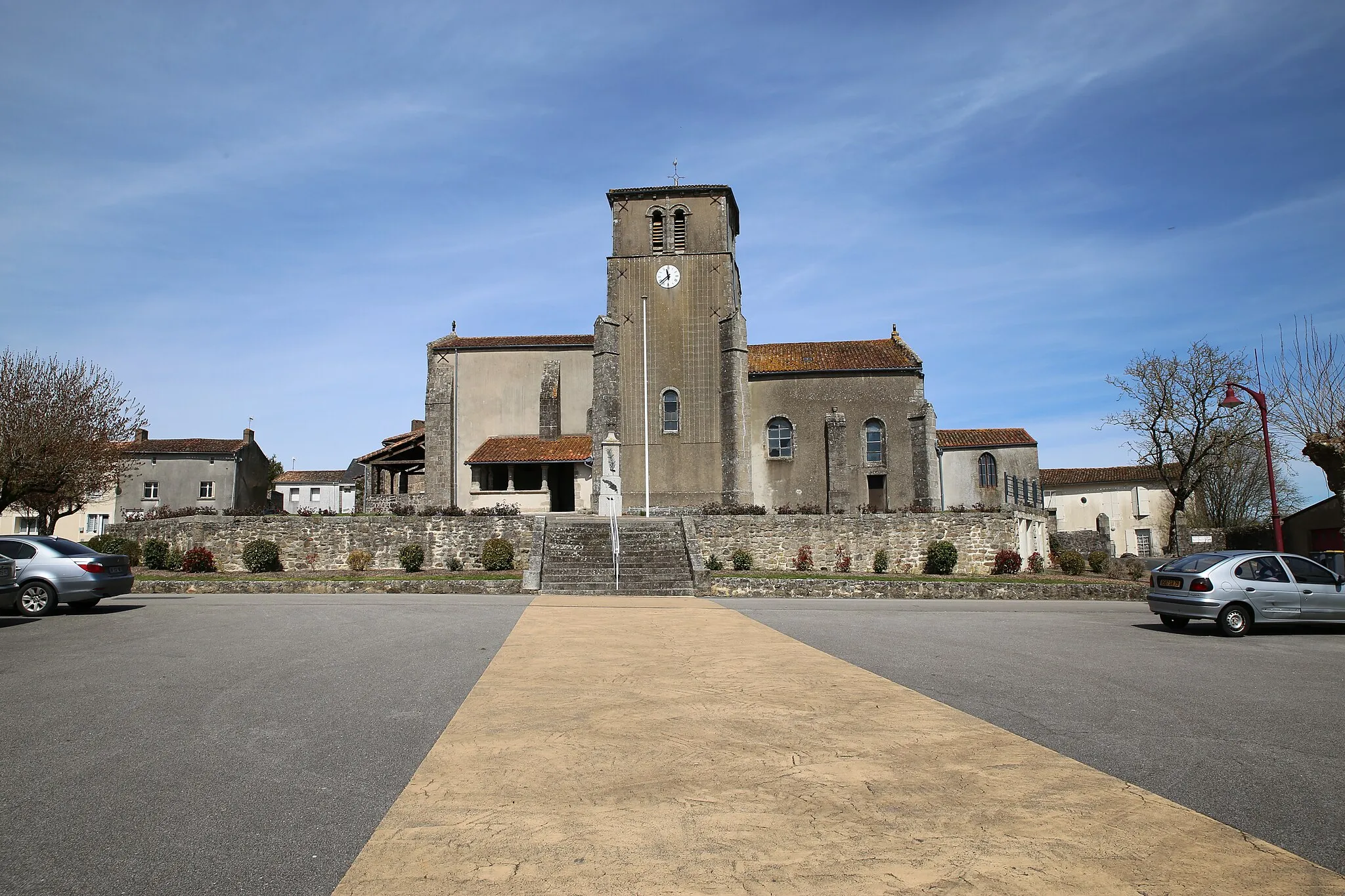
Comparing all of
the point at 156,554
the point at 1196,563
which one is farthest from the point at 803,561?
the point at 156,554

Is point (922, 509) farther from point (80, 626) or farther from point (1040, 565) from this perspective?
point (80, 626)

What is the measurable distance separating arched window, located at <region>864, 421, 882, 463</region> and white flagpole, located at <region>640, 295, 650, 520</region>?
8.89 metres

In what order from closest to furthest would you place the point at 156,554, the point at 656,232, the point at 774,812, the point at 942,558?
1. the point at 774,812
2. the point at 156,554
3. the point at 942,558
4. the point at 656,232

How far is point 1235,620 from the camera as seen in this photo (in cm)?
1355

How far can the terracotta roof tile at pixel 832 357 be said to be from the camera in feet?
114

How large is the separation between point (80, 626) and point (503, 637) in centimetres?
680

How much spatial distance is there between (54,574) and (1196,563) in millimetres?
19444

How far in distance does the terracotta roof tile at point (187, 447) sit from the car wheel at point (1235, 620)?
46798 mm

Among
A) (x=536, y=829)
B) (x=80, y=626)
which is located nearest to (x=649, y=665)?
(x=536, y=829)

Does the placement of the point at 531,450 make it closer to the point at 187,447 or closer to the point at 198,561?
the point at 198,561

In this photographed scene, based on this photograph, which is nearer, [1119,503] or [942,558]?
[942,558]

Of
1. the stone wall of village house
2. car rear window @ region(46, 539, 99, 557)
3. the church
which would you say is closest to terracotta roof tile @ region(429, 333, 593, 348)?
the church

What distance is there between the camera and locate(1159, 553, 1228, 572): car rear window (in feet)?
45.9

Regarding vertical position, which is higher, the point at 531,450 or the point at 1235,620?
the point at 531,450
